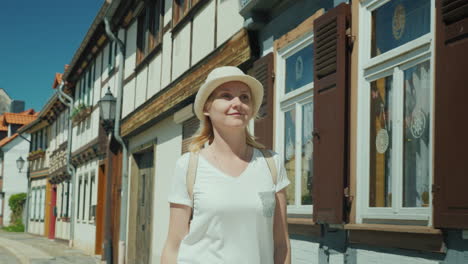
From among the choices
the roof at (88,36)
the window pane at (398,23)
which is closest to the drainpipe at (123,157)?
the roof at (88,36)

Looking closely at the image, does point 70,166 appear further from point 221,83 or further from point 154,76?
point 221,83

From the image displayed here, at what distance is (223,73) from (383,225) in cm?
249

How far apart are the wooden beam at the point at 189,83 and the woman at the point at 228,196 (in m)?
5.02

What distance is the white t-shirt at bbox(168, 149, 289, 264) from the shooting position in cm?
259

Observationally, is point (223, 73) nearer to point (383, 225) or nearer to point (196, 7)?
point (383, 225)

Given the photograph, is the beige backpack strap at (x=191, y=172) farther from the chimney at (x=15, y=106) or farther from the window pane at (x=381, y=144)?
the chimney at (x=15, y=106)

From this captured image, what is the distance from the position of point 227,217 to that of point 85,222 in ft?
63.1

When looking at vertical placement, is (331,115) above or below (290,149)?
above

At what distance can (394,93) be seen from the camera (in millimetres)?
4793

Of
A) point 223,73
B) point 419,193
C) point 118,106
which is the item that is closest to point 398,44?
point 419,193

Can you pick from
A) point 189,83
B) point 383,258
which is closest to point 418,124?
point 383,258

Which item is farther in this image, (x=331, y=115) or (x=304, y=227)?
(x=304, y=227)

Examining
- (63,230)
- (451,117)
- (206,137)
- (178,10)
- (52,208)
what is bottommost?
(63,230)

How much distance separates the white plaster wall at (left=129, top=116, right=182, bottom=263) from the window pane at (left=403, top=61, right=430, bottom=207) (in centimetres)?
708
